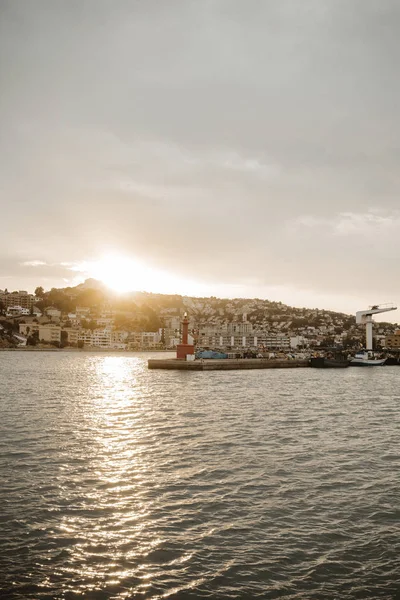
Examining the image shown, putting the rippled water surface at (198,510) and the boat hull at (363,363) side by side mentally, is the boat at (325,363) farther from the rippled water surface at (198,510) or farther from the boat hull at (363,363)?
the rippled water surface at (198,510)

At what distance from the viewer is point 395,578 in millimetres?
8211

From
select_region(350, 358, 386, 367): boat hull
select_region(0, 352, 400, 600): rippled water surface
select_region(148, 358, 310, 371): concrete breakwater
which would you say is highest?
select_region(0, 352, 400, 600): rippled water surface

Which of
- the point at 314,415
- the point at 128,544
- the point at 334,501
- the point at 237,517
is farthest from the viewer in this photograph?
the point at 314,415

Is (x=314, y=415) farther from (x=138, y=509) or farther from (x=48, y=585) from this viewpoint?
(x=48, y=585)

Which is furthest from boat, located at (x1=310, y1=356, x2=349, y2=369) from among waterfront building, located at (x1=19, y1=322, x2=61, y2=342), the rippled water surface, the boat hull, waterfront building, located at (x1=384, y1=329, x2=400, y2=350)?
waterfront building, located at (x1=19, y1=322, x2=61, y2=342)

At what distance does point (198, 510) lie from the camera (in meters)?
11.1

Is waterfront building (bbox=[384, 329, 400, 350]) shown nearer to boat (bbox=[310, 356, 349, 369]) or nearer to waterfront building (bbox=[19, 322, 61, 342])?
boat (bbox=[310, 356, 349, 369])

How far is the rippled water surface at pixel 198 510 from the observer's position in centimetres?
803

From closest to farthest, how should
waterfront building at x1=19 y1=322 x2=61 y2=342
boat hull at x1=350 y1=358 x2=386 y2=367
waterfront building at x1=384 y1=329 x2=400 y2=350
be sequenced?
boat hull at x1=350 y1=358 x2=386 y2=367 → waterfront building at x1=384 y1=329 x2=400 y2=350 → waterfront building at x1=19 y1=322 x2=61 y2=342

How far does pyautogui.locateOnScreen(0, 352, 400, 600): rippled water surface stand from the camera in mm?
8031

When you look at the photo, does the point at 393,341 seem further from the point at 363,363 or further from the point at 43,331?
the point at 43,331

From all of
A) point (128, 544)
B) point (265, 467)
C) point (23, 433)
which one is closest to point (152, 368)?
point (23, 433)

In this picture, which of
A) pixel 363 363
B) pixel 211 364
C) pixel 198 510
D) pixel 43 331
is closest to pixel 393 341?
pixel 363 363

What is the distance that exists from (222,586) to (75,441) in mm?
11195
